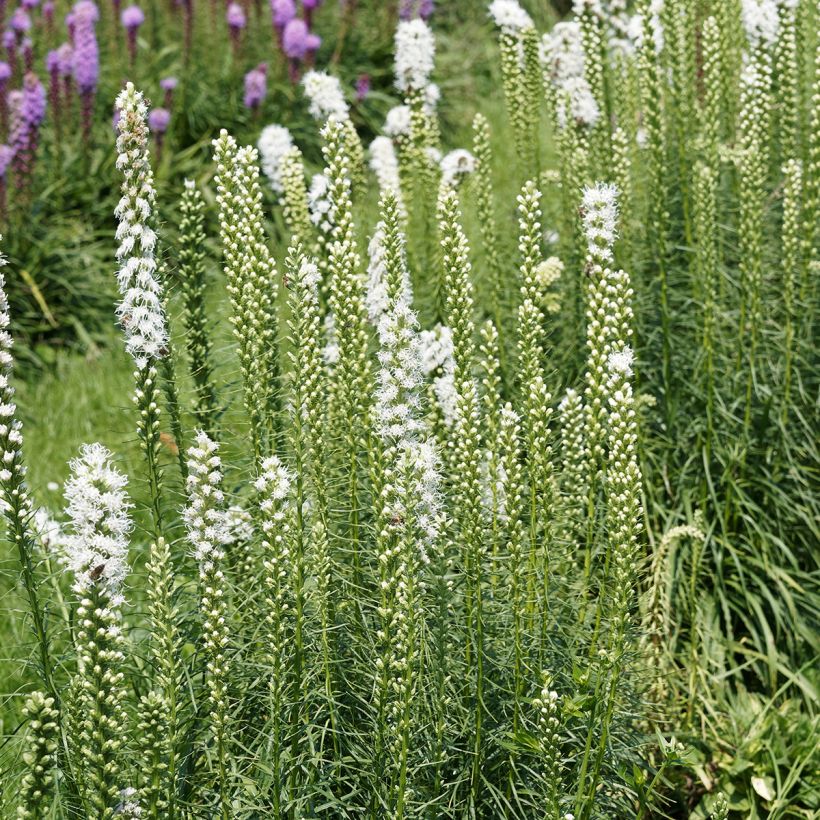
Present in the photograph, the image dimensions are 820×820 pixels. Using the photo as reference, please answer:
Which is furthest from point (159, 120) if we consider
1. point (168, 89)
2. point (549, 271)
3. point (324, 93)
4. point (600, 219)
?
point (600, 219)

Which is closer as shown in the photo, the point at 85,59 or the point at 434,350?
the point at 434,350

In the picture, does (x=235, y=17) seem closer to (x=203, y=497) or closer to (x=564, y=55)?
(x=564, y=55)

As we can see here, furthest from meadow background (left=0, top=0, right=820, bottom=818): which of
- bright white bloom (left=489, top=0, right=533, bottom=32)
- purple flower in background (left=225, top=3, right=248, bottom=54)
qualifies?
purple flower in background (left=225, top=3, right=248, bottom=54)

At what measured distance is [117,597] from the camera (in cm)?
271

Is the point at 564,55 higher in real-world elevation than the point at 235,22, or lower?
lower

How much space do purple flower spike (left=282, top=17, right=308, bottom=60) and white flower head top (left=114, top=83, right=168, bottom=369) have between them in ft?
21.8

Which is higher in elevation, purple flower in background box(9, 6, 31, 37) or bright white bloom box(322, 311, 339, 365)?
purple flower in background box(9, 6, 31, 37)

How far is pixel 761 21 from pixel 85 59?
528 cm

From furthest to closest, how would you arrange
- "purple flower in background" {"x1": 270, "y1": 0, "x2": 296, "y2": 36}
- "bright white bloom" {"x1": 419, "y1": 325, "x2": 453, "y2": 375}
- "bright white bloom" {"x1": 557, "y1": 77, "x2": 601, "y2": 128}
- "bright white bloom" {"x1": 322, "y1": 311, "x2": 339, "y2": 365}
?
"purple flower in background" {"x1": 270, "y1": 0, "x2": 296, "y2": 36} < "bright white bloom" {"x1": 557, "y1": 77, "x2": 601, "y2": 128} < "bright white bloom" {"x1": 322, "y1": 311, "x2": 339, "y2": 365} < "bright white bloom" {"x1": 419, "y1": 325, "x2": 453, "y2": 375}

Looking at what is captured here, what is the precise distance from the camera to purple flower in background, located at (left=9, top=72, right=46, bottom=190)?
8164 millimetres

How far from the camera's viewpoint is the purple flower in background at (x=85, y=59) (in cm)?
870

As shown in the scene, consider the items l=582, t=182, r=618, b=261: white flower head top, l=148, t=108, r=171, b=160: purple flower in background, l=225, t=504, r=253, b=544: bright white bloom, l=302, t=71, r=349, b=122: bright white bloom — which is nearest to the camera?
l=582, t=182, r=618, b=261: white flower head top

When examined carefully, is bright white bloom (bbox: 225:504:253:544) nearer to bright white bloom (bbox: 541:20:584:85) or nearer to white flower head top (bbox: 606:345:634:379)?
white flower head top (bbox: 606:345:634:379)

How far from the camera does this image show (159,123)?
8.94 metres
